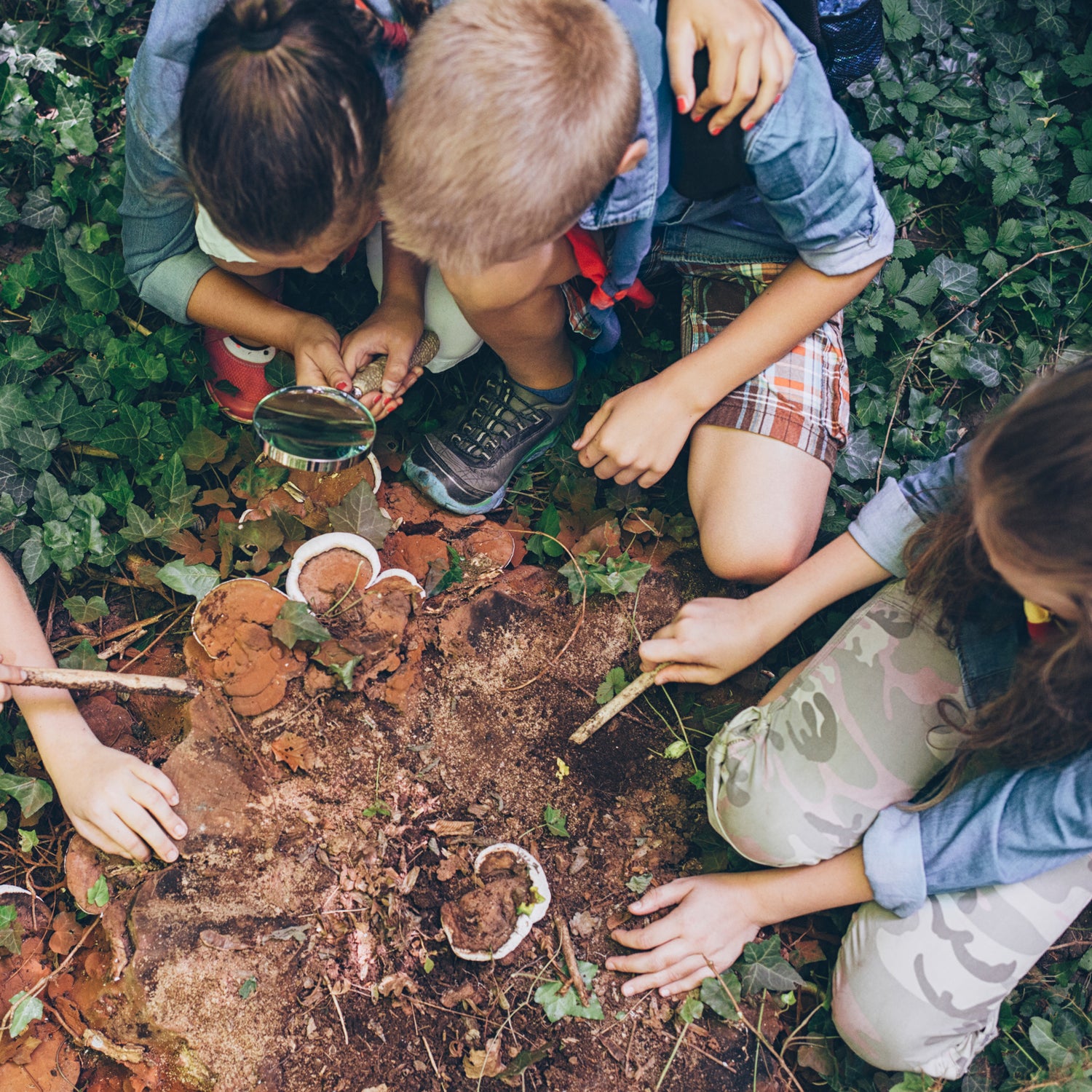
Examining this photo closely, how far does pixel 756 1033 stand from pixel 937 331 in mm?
2093

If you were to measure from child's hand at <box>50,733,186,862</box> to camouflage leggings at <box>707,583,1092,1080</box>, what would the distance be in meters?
1.32

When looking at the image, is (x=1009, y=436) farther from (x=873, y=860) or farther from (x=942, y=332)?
(x=942, y=332)

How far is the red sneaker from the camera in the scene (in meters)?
2.36

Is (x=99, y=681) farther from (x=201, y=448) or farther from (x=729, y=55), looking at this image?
(x=729, y=55)

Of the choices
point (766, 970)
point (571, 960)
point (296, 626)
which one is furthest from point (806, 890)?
point (296, 626)

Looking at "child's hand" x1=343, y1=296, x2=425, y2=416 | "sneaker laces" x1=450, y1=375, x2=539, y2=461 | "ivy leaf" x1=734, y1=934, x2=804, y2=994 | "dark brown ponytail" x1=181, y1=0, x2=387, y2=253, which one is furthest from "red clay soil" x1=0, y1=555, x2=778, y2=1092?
"dark brown ponytail" x1=181, y1=0, x2=387, y2=253

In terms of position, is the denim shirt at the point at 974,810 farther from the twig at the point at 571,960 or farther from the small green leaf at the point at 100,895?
the small green leaf at the point at 100,895

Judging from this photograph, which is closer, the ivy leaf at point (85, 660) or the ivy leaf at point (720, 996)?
the ivy leaf at point (720, 996)

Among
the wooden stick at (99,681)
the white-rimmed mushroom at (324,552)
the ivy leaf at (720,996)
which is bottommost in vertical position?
the ivy leaf at (720,996)

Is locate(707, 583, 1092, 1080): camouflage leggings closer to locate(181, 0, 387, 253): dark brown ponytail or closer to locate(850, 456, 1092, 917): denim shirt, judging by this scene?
locate(850, 456, 1092, 917): denim shirt

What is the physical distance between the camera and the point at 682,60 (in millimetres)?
1630

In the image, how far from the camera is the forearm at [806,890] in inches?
78.5

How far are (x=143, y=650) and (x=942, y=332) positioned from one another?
2.59 meters

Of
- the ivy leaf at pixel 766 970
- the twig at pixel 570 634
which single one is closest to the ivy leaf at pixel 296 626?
the twig at pixel 570 634
